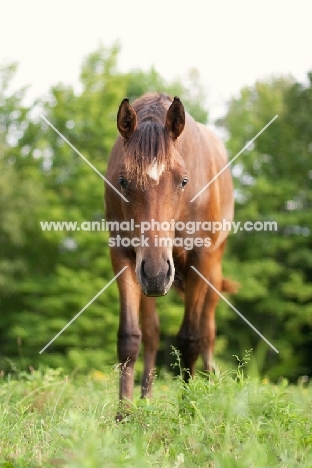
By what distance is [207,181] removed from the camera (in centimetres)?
505

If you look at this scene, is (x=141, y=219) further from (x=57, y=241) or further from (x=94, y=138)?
(x=94, y=138)

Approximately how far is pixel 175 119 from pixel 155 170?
59 cm

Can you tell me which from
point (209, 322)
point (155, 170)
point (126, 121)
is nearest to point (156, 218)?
point (155, 170)

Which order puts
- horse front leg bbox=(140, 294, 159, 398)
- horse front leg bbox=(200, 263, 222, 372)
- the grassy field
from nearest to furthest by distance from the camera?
the grassy field < horse front leg bbox=(140, 294, 159, 398) < horse front leg bbox=(200, 263, 222, 372)

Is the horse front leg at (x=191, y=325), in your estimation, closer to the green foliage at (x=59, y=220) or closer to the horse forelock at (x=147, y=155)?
the horse forelock at (x=147, y=155)

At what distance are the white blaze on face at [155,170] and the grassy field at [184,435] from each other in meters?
1.31

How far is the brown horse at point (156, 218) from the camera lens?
370cm

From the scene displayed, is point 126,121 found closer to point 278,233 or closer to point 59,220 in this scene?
point 59,220

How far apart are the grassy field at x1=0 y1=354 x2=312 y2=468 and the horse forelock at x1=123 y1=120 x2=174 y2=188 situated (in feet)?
4.39

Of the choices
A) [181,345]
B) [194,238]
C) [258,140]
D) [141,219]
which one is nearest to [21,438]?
[141,219]

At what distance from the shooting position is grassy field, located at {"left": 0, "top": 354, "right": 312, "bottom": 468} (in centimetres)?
218

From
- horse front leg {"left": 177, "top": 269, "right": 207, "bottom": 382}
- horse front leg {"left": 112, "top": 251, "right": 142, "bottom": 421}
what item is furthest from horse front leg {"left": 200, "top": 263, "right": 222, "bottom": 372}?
horse front leg {"left": 112, "top": 251, "right": 142, "bottom": 421}

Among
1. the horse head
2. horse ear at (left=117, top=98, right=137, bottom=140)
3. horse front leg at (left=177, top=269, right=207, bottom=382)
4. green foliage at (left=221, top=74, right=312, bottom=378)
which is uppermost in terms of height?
horse ear at (left=117, top=98, right=137, bottom=140)

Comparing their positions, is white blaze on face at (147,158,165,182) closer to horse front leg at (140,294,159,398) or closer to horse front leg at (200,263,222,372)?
horse front leg at (140,294,159,398)
